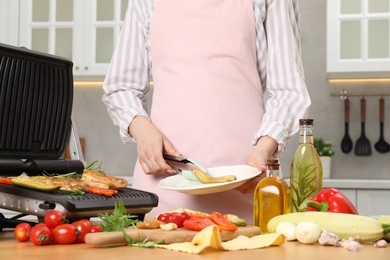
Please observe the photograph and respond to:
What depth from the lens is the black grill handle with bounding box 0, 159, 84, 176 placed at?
1503mm

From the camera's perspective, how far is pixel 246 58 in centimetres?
182

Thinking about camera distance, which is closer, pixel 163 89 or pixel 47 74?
pixel 47 74

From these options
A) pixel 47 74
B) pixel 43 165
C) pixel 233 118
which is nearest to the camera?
pixel 43 165

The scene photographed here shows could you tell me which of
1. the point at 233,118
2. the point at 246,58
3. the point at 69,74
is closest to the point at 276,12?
the point at 246,58

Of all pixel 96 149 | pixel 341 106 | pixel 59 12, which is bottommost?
pixel 96 149

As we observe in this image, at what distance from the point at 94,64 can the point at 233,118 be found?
2.11 metres

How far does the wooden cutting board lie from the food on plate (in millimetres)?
163

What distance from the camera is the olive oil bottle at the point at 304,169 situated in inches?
58.0

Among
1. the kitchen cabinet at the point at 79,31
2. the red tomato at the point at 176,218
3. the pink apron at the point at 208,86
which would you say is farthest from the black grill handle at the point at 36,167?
the kitchen cabinet at the point at 79,31

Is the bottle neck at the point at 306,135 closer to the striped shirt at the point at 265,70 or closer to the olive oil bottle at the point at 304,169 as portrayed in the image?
the olive oil bottle at the point at 304,169

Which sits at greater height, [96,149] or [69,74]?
[69,74]

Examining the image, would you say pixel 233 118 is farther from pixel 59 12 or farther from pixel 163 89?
pixel 59 12

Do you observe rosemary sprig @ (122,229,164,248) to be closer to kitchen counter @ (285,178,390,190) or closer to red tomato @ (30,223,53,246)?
red tomato @ (30,223,53,246)

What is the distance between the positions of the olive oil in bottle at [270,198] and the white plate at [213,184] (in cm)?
7
